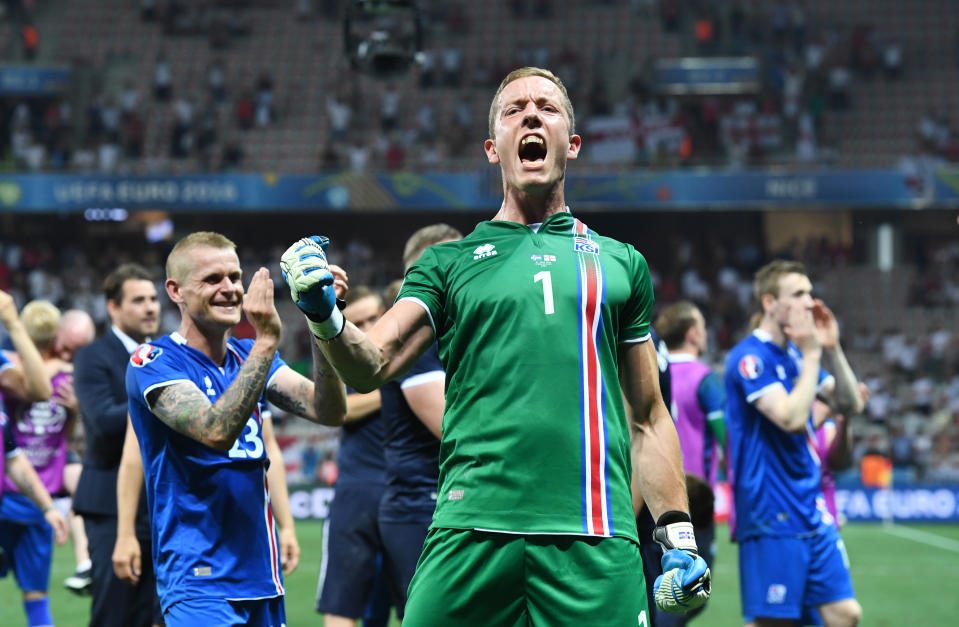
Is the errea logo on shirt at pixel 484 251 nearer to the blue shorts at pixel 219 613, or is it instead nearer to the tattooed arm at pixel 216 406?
the tattooed arm at pixel 216 406

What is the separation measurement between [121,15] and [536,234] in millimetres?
33382

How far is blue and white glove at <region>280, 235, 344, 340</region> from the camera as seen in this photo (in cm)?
283

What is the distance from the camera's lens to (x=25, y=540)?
7898 mm

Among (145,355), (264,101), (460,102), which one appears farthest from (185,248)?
(264,101)

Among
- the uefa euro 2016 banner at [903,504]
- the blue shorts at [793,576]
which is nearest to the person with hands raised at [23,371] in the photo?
the blue shorts at [793,576]

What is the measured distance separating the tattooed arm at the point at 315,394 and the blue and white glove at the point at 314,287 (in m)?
0.83

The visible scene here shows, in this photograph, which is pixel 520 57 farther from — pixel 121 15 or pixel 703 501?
pixel 703 501

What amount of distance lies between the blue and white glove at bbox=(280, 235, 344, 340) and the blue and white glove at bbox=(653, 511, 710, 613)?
1090mm

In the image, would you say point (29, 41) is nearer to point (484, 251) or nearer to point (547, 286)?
point (484, 251)

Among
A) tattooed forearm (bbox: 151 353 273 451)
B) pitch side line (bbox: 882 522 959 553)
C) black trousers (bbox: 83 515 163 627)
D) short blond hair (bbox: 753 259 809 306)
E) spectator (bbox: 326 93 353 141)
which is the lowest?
pitch side line (bbox: 882 522 959 553)

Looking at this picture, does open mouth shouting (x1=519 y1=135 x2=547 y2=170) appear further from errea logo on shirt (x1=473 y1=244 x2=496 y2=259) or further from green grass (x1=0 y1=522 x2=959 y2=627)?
green grass (x1=0 y1=522 x2=959 y2=627)

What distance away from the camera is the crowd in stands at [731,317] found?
22734mm

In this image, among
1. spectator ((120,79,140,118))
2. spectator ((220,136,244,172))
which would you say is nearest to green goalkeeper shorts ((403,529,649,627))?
spectator ((220,136,244,172))

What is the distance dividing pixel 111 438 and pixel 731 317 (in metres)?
23.9
